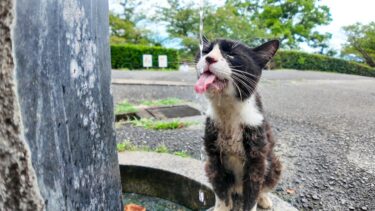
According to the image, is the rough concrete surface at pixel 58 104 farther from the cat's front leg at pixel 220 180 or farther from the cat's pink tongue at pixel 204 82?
the cat's front leg at pixel 220 180

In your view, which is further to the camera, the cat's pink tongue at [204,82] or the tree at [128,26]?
the tree at [128,26]

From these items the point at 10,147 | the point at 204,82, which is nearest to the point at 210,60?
the point at 204,82

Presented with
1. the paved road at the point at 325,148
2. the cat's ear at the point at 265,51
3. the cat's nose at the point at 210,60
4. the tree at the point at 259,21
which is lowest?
the paved road at the point at 325,148

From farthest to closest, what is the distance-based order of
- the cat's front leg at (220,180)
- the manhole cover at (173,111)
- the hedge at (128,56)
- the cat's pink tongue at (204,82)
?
1. the hedge at (128,56)
2. the manhole cover at (173,111)
3. the cat's front leg at (220,180)
4. the cat's pink tongue at (204,82)

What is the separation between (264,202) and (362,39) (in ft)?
39.0

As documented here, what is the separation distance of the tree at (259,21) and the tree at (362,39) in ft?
7.63

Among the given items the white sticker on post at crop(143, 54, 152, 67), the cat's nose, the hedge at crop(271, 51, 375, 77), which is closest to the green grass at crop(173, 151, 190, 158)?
the cat's nose

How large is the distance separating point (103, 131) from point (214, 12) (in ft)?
52.9

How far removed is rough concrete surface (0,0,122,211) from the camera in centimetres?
90

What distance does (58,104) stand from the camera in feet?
3.38

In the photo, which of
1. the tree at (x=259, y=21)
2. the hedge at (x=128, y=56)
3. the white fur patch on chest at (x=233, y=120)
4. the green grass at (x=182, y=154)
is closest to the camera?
the white fur patch on chest at (x=233, y=120)

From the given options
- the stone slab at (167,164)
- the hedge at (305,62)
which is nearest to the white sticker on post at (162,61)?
the hedge at (305,62)

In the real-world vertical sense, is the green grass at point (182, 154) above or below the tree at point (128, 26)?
below

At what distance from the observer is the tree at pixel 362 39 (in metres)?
10.9
